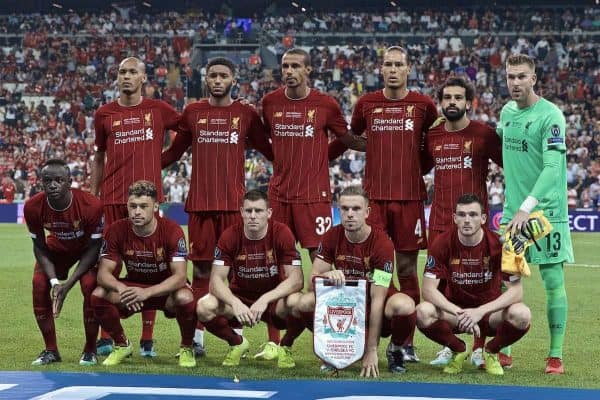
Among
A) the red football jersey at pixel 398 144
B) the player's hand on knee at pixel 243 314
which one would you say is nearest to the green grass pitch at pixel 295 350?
the player's hand on knee at pixel 243 314

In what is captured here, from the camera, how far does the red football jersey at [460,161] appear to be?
25.4 feet

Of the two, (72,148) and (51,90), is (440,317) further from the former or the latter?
(51,90)

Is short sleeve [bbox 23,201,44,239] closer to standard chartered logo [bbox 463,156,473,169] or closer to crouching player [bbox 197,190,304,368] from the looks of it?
crouching player [bbox 197,190,304,368]

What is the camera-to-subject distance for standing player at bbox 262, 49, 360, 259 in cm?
808

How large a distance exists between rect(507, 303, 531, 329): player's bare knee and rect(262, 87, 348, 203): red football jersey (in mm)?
1847

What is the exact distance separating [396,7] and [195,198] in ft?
110

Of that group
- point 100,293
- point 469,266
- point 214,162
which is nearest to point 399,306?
point 469,266

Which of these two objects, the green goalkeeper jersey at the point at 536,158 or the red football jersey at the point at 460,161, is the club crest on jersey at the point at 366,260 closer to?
the red football jersey at the point at 460,161

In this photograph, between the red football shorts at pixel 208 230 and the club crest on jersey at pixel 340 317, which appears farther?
the red football shorts at pixel 208 230

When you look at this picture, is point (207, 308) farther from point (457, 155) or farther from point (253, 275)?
point (457, 155)

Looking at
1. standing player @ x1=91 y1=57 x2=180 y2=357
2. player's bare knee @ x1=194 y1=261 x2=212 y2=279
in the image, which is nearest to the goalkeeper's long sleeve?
player's bare knee @ x1=194 y1=261 x2=212 y2=279

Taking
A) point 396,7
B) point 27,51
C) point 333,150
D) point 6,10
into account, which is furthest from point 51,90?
point 333,150

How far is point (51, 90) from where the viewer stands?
36062 millimetres

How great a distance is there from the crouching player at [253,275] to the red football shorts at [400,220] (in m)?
0.92
